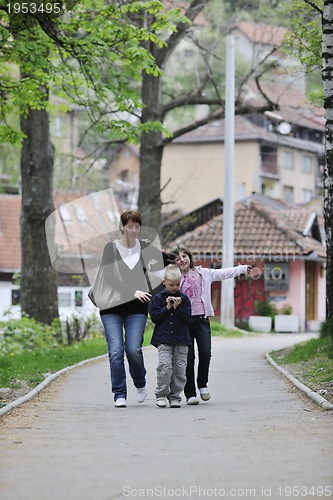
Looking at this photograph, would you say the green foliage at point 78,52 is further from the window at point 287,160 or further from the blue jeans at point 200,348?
the window at point 287,160

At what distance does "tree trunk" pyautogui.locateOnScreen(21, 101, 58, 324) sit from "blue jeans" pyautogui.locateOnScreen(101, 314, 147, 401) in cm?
1306

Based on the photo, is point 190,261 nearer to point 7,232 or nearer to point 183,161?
point 7,232

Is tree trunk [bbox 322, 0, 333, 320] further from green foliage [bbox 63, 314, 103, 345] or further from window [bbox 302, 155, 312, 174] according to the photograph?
window [bbox 302, 155, 312, 174]

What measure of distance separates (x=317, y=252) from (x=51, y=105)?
84.7ft

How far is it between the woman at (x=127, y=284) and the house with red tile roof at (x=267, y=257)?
33.1m

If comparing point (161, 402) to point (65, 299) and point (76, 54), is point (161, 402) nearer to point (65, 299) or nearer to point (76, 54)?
point (76, 54)

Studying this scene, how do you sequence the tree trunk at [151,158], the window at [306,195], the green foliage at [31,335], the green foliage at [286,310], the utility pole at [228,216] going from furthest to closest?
the window at [306,195], the green foliage at [286,310], the utility pole at [228,216], the tree trunk at [151,158], the green foliage at [31,335]

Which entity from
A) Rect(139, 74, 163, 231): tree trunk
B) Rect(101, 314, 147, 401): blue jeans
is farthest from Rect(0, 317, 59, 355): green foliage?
Rect(101, 314, 147, 401): blue jeans

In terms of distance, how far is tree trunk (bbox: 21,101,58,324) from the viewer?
2517 cm

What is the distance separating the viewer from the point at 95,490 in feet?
22.4

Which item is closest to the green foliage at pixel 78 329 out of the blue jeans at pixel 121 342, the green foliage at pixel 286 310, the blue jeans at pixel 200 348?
the blue jeans at pixel 200 348

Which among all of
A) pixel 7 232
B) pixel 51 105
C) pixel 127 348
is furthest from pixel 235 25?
pixel 127 348

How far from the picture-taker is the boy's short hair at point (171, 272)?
471 inches

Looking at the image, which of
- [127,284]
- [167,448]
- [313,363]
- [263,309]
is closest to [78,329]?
[313,363]
